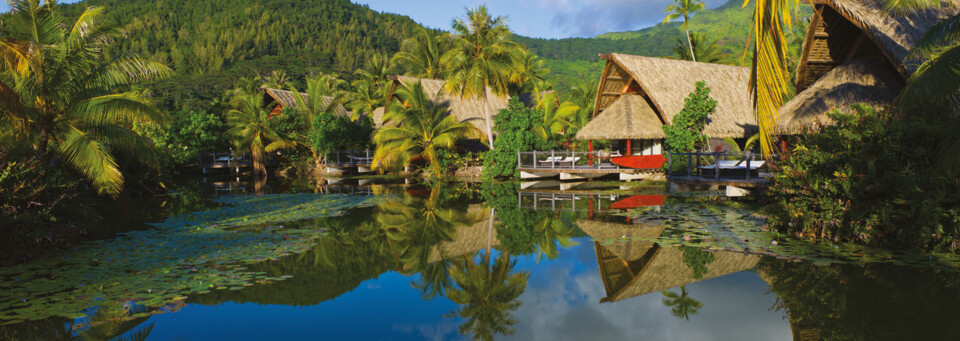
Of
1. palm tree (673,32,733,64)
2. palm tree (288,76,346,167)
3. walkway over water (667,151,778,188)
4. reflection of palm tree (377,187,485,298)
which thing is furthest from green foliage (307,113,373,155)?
palm tree (673,32,733,64)

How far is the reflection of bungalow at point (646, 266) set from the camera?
21.3 ft

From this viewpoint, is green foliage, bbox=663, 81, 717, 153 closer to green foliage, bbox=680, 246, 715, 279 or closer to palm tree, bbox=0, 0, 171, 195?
green foliage, bbox=680, 246, 715, 279

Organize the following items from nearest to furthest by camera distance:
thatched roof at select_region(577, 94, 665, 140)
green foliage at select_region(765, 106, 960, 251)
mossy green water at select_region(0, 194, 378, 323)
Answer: mossy green water at select_region(0, 194, 378, 323) → green foliage at select_region(765, 106, 960, 251) → thatched roof at select_region(577, 94, 665, 140)

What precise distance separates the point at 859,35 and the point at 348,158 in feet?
78.4

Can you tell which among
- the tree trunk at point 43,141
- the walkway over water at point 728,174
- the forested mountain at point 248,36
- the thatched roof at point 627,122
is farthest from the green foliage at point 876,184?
the forested mountain at point 248,36

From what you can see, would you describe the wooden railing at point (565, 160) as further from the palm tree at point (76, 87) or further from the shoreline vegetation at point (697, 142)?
the palm tree at point (76, 87)

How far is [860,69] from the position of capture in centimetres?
1523

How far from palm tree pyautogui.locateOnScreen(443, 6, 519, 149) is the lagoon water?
1369 centimetres

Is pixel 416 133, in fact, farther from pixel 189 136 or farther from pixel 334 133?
pixel 189 136

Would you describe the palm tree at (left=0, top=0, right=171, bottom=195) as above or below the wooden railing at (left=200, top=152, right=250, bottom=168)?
above

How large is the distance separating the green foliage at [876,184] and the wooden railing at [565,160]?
1224 cm

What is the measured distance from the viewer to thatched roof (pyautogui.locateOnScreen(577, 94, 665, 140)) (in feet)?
72.7

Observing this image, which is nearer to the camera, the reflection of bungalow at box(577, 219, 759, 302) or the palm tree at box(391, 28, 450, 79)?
the reflection of bungalow at box(577, 219, 759, 302)

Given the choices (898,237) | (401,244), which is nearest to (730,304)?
(898,237)
